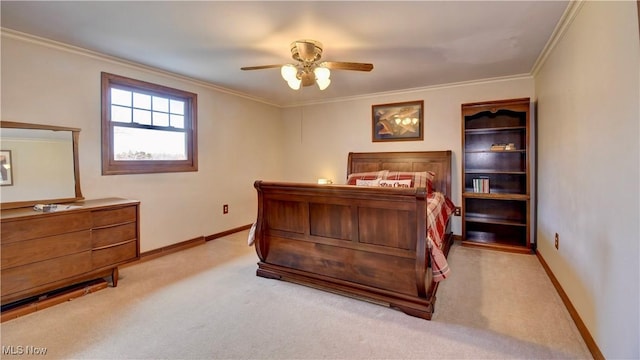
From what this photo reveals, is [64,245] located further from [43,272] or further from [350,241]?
[350,241]

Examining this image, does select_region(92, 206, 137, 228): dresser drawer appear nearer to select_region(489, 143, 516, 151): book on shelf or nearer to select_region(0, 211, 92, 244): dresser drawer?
select_region(0, 211, 92, 244): dresser drawer

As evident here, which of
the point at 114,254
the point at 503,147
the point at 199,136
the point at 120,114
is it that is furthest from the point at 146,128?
the point at 503,147

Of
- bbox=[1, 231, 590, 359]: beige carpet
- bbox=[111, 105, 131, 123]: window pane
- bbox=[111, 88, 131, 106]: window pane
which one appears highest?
bbox=[111, 88, 131, 106]: window pane

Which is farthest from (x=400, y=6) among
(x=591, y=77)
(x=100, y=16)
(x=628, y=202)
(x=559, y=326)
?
(x=559, y=326)

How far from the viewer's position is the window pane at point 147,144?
128 inches

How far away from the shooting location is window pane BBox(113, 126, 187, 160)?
3.26m

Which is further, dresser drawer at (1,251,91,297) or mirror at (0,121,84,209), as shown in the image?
mirror at (0,121,84,209)

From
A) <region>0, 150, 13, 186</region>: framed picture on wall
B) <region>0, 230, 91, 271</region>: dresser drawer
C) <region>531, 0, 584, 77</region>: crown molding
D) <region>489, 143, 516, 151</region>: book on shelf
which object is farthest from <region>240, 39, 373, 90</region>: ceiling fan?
<region>489, 143, 516, 151</region>: book on shelf

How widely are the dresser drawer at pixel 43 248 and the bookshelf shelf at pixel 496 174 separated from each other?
4.14m

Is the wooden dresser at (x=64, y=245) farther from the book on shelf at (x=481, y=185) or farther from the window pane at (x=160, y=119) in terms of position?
the book on shelf at (x=481, y=185)

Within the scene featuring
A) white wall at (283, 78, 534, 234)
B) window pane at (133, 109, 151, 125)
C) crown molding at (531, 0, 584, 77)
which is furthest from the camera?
white wall at (283, 78, 534, 234)

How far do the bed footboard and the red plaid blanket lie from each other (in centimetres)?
7

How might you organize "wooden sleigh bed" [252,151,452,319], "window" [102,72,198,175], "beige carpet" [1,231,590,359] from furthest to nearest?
1. "window" [102,72,198,175]
2. "wooden sleigh bed" [252,151,452,319]
3. "beige carpet" [1,231,590,359]

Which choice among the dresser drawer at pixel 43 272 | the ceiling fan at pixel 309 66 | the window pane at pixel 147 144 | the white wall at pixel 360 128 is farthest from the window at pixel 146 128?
the white wall at pixel 360 128
